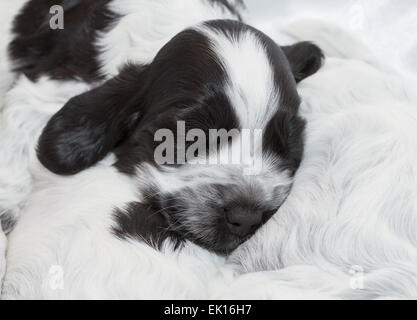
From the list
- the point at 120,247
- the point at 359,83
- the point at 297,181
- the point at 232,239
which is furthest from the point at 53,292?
the point at 359,83

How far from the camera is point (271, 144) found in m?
2.21

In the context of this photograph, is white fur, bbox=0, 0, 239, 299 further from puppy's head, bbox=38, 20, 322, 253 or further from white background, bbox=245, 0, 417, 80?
white background, bbox=245, 0, 417, 80

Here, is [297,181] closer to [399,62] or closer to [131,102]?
[131,102]

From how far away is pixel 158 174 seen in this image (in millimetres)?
2207

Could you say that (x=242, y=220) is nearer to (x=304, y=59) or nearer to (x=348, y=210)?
Answer: (x=348, y=210)

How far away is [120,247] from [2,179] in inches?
25.9

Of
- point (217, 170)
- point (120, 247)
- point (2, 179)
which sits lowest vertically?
point (2, 179)

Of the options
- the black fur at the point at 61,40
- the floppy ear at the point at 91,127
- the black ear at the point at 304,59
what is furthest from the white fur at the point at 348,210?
the black fur at the point at 61,40

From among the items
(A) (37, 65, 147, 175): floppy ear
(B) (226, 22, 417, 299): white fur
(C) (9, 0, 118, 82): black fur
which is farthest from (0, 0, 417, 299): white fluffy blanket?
(C) (9, 0, 118, 82): black fur

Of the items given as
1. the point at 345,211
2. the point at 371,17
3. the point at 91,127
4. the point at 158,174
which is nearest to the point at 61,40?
the point at 91,127

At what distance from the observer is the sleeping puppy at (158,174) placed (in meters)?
2.04

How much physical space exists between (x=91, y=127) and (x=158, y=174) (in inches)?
13.9

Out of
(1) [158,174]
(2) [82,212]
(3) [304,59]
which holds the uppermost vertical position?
(3) [304,59]

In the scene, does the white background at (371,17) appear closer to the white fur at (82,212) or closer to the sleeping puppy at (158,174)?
the white fur at (82,212)
